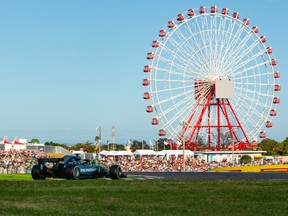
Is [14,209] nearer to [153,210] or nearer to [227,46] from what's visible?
[153,210]

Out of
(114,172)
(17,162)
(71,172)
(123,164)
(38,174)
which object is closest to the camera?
(71,172)

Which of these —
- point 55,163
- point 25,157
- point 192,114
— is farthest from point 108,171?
point 192,114

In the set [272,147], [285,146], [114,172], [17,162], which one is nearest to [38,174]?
[114,172]

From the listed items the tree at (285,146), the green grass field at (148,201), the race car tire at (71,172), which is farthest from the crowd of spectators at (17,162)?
the tree at (285,146)

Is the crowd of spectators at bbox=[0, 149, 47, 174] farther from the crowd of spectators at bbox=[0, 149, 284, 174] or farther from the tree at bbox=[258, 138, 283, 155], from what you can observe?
the tree at bbox=[258, 138, 283, 155]

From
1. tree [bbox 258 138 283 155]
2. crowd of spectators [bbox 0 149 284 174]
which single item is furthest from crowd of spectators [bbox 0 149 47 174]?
tree [bbox 258 138 283 155]

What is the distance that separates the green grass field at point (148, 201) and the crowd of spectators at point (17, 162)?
3009 centimetres

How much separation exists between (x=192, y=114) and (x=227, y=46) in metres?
11.0

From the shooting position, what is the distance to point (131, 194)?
23.7 m

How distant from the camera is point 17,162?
209 feet

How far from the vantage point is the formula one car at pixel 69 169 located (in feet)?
117

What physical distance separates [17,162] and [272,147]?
116m

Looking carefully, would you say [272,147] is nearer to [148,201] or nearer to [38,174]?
[38,174]

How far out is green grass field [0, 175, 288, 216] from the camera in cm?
1788
